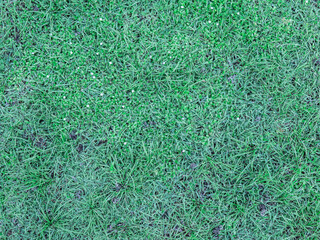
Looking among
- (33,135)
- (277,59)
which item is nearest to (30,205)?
(33,135)

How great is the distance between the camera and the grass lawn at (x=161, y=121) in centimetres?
239

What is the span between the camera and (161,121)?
246 centimetres

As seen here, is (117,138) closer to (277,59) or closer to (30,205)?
(30,205)

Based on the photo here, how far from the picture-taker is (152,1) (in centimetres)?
256

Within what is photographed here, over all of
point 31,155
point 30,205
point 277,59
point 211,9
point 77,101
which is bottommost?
point 30,205

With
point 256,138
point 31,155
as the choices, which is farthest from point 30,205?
point 256,138

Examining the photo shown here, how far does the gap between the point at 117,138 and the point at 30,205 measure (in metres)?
1.07

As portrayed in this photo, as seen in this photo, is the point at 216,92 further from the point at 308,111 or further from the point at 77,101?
the point at 77,101

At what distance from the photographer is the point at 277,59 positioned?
2.49 metres

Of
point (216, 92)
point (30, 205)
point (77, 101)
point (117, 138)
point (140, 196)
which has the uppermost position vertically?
point (216, 92)

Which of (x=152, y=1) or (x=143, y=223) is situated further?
(x=152, y=1)

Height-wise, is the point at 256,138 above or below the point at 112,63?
below

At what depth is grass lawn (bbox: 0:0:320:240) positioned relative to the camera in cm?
239

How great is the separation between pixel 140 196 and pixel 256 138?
1256 mm
